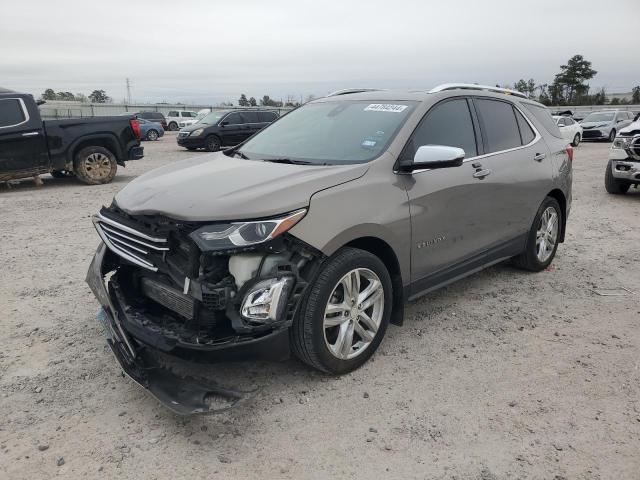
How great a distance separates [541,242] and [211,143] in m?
16.3

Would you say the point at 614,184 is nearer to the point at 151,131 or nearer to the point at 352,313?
the point at 352,313

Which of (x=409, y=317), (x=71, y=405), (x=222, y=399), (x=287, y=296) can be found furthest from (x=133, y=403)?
(x=409, y=317)

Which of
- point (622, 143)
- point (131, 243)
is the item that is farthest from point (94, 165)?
point (622, 143)

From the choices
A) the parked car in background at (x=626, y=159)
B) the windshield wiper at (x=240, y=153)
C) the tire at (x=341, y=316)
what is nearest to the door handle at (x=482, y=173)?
the tire at (x=341, y=316)

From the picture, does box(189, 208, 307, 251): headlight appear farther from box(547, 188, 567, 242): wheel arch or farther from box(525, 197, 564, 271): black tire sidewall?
box(547, 188, 567, 242): wheel arch

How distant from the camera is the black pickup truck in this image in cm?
1010

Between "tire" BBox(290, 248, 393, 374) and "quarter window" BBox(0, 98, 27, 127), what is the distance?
9.32m

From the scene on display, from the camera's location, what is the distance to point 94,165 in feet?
37.0

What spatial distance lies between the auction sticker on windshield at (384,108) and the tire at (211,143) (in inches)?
646

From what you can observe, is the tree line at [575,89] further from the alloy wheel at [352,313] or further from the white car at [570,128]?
the alloy wheel at [352,313]

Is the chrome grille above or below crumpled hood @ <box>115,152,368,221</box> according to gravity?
below

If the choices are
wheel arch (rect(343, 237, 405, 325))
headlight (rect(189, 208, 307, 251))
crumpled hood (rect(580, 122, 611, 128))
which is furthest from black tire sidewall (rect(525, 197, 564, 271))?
crumpled hood (rect(580, 122, 611, 128))

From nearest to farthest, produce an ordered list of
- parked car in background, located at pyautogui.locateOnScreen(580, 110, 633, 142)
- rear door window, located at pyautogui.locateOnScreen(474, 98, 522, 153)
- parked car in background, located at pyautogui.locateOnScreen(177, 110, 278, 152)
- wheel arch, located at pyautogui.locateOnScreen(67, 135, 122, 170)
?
rear door window, located at pyautogui.locateOnScreen(474, 98, 522, 153), wheel arch, located at pyautogui.locateOnScreen(67, 135, 122, 170), parked car in background, located at pyautogui.locateOnScreen(177, 110, 278, 152), parked car in background, located at pyautogui.locateOnScreen(580, 110, 633, 142)

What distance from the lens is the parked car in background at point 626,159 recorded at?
30.3ft
